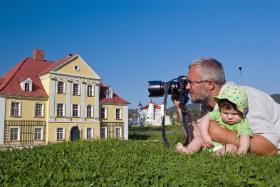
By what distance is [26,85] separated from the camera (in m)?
34.4

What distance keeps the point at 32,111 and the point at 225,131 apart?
3259 cm

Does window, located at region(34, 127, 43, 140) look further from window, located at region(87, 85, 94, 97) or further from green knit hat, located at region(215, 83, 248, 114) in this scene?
green knit hat, located at region(215, 83, 248, 114)

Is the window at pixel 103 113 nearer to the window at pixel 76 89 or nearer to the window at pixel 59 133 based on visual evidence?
the window at pixel 76 89

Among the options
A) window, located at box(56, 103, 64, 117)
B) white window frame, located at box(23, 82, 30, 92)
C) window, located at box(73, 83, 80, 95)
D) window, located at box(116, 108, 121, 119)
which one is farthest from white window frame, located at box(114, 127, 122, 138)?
white window frame, located at box(23, 82, 30, 92)

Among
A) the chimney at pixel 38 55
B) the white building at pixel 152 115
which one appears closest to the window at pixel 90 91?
the chimney at pixel 38 55

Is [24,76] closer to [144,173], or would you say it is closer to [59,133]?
[59,133]

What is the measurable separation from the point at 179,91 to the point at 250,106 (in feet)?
3.94

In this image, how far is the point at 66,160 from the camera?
3270 millimetres

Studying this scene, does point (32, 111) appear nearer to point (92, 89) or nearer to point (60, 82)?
point (60, 82)

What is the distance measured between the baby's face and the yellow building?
101 ft

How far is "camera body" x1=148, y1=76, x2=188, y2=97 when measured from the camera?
16.1ft

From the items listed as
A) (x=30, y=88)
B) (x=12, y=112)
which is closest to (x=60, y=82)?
(x=30, y=88)

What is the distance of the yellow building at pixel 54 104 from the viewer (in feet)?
108

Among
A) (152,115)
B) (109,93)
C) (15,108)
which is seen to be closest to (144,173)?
(15,108)
